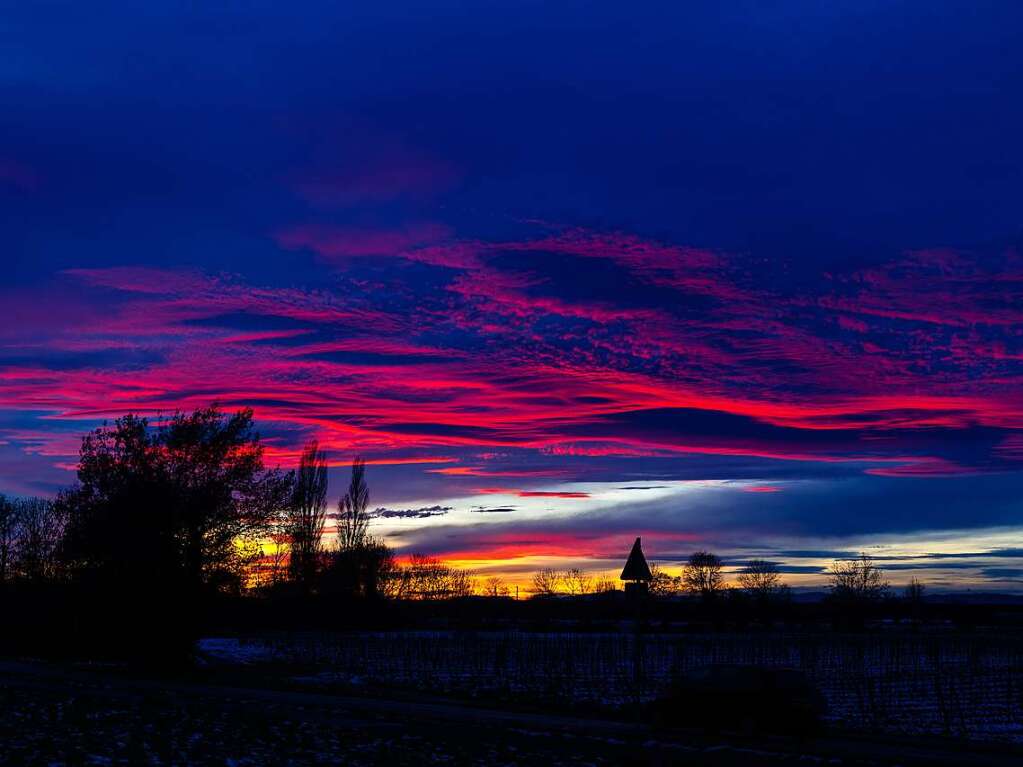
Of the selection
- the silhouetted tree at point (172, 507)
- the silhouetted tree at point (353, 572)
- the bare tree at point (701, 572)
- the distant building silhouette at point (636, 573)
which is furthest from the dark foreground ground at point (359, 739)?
the bare tree at point (701, 572)

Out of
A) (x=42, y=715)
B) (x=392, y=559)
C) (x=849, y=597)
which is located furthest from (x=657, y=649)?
(x=849, y=597)

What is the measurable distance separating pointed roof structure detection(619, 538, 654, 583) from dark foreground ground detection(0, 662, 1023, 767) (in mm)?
4091

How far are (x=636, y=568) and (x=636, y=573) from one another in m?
0.16

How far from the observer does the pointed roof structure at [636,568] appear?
1095 inches

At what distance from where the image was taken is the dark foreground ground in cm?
1766

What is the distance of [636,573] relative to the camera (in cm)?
2794

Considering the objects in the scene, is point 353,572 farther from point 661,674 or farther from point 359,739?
point 359,739

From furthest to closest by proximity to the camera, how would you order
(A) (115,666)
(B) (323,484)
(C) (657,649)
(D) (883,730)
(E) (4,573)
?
(B) (323,484), (E) (4,573), (C) (657,649), (A) (115,666), (D) (883,730)

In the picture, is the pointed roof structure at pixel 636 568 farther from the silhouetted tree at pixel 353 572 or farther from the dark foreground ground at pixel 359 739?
the silhouetted tree at pixel 353 572

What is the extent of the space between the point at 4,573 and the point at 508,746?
76156 mm

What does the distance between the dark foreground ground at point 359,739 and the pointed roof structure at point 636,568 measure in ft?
13.4

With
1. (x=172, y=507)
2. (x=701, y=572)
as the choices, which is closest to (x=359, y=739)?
(x=172, y=507)

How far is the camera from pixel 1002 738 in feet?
79.6

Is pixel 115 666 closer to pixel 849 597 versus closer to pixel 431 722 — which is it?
pixel 431 722
